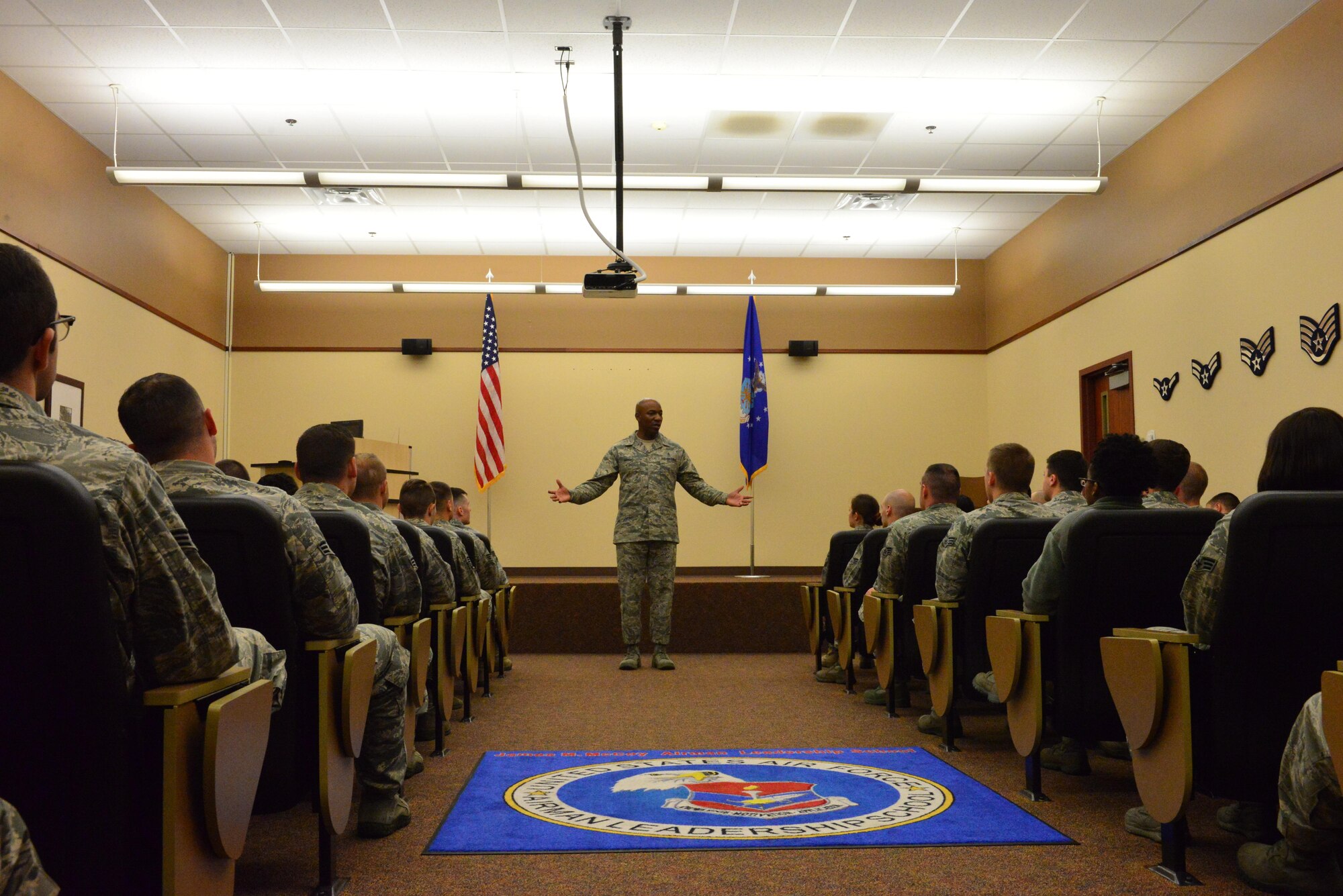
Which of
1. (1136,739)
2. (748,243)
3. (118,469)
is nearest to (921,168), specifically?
(748,243)

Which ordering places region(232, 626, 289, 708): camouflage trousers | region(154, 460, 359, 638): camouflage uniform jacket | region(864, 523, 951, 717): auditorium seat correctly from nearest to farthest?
region(232, 626, 289, 708): camouflage trousers
region(154, 460, 359, 638): camouflage uniform jacket
region(864, 523, 951, 717): auditorium seat

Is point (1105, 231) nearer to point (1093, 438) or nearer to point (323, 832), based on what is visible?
point (1093, 438)

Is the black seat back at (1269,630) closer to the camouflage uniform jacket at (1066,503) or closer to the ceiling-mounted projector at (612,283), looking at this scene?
the camouflage uniform jacket at (1066,503)

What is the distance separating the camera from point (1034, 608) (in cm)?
291

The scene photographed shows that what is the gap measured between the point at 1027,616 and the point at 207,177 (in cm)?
522

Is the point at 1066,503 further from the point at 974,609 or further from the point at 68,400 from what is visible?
the point at 68,400

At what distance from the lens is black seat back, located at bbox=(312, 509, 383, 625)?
2623 mm

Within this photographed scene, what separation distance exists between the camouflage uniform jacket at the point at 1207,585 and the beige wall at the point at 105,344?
606 cm

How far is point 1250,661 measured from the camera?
2033mm

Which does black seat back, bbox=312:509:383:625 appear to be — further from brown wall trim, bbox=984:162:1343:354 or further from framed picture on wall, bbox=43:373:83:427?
brown wall trim, bbox=984:162:1343:354

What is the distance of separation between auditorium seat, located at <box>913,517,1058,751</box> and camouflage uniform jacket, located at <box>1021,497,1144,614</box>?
1.40 feet

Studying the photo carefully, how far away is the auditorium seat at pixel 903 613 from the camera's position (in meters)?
3.99

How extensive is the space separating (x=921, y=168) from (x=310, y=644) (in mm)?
6560

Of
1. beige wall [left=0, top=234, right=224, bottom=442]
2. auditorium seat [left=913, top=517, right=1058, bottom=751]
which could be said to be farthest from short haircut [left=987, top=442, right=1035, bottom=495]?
beige wall [left=0, top=234, right=224, bottom=442]
